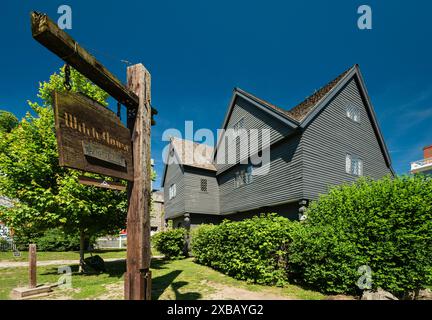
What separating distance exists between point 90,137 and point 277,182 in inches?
524

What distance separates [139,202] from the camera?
13.6 ft

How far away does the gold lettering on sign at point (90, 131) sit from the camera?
3.05m

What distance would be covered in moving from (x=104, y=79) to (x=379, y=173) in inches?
788

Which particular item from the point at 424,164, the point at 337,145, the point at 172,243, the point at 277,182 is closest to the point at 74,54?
the point at 277,182

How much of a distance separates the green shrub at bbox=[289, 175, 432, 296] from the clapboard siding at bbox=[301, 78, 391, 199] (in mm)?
5044

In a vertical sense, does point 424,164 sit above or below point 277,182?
above

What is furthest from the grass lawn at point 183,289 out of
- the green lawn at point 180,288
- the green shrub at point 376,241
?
the green shrub at point 376,241

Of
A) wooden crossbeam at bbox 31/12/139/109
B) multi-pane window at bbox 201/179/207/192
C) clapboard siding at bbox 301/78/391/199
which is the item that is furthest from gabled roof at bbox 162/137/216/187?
wooden crossbeam at bbox 31/12/139/109

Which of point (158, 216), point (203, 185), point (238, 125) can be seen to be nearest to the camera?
point (238, 125)

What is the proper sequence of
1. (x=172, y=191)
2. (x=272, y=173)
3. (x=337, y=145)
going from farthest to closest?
(x=172, y=191) → (x=272, y=173) → (x=337, y=145)

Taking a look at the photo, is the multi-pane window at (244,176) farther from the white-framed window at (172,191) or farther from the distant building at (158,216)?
the distant building at (158,216)

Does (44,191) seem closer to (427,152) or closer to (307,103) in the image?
(307,103)

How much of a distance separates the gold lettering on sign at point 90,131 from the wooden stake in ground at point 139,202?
41 centimetres

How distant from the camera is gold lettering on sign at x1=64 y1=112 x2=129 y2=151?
305cm
